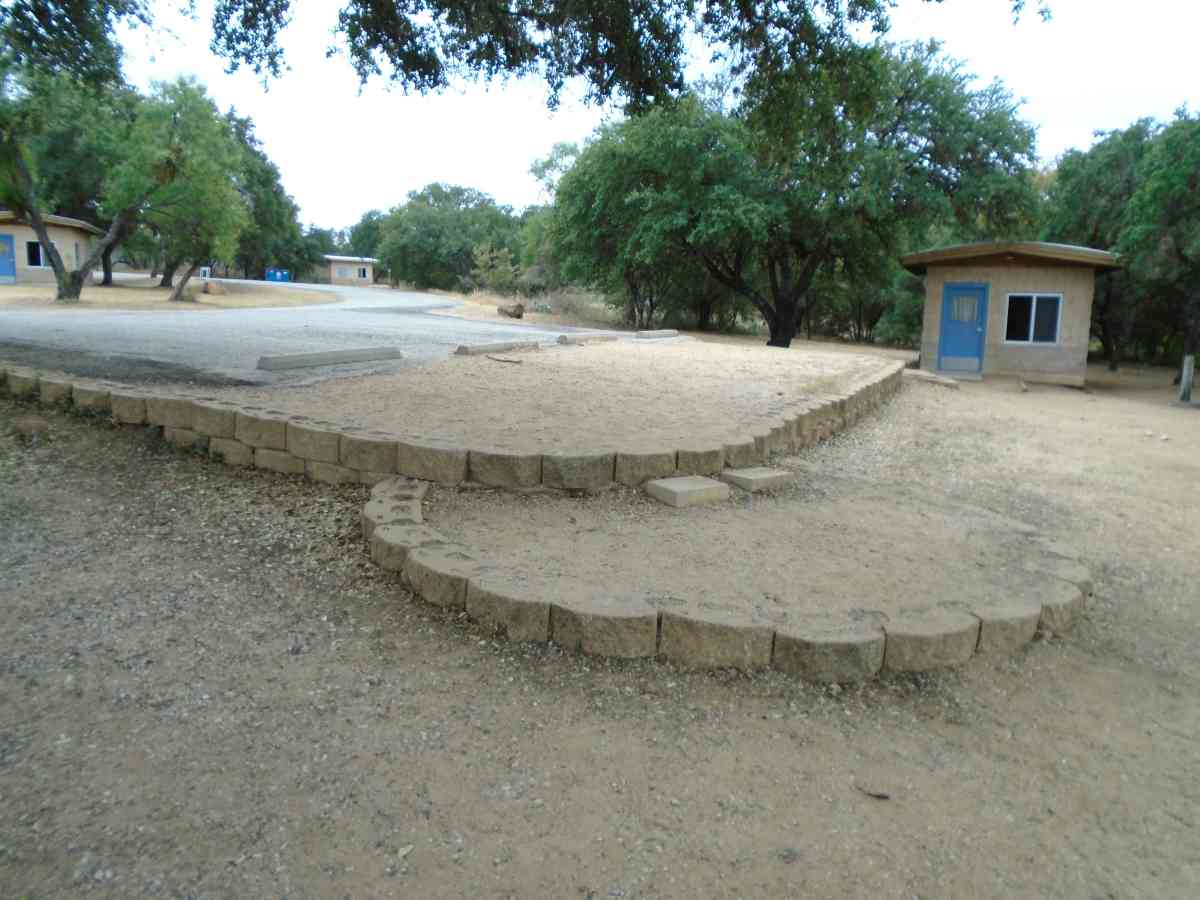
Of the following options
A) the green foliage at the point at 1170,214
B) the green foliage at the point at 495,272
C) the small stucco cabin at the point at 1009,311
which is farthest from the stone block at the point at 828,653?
the green foliage at the point at 495,272

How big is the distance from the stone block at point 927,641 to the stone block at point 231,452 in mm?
4076

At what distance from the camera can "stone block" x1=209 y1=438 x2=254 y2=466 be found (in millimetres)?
5355

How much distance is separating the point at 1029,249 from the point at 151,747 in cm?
1763

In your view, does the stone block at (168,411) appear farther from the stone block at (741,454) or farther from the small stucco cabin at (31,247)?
the small stucco cabin at (31,247)

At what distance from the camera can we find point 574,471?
4.88 m

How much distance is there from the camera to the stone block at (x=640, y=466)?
503cm

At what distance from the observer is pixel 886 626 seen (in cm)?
330

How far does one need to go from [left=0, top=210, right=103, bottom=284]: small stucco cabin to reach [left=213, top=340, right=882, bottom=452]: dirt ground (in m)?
28.8

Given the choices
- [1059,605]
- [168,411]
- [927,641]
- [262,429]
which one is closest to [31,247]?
[168,411]

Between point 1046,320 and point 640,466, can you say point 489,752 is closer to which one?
point 640,466

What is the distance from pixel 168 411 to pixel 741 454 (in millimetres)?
3990

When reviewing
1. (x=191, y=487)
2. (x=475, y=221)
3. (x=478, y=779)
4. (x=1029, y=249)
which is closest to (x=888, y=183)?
(x=1029, y=249)

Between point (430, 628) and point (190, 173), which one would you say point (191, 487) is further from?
point (190, 173)

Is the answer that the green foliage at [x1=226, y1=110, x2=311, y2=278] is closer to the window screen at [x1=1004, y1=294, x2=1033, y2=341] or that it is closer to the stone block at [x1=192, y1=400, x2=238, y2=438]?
the window screen at [x1=1004, y1=294, x2=1033, y2=341]
